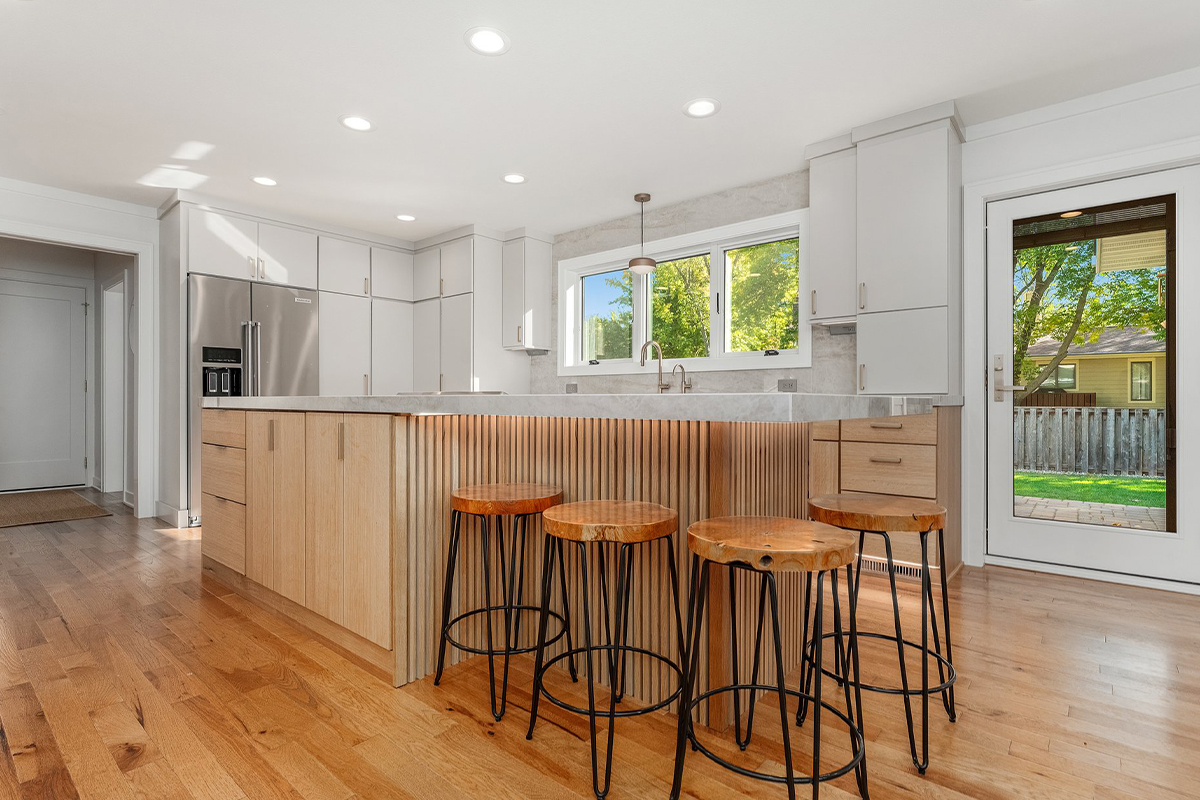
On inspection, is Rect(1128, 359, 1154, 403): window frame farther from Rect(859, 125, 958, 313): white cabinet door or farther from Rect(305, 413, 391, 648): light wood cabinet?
Rect(305, 413, 391, 648): light wood cabinet

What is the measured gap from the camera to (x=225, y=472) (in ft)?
9.21

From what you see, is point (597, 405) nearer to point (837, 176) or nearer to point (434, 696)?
point (434, 696)

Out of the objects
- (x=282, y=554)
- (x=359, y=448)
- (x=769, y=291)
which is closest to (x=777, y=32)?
(x=769, y=291)

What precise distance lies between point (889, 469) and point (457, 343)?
354 cm

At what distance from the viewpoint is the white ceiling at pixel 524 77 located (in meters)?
2.33

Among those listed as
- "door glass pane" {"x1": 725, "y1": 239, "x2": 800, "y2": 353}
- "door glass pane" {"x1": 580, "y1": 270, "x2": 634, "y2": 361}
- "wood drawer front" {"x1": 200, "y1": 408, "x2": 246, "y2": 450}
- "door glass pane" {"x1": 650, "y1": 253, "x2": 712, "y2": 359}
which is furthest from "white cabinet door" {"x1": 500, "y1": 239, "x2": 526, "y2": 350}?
"wood drawer front" {"x1": 200, "y1": 408, "x2": 246, "y2": 450}

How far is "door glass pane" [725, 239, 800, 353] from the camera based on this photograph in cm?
396

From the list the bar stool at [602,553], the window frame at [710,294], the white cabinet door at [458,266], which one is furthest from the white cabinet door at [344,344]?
the bar stool at [602,553]

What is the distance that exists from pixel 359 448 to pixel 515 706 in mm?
918

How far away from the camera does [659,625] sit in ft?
5.51

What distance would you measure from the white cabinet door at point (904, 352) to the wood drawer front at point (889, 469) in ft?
1.20

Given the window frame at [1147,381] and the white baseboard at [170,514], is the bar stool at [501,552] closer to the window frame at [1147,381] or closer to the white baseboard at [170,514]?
the window frame at [1147,381]

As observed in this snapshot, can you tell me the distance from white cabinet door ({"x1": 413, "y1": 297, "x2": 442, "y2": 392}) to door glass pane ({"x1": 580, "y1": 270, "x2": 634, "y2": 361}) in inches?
51.6

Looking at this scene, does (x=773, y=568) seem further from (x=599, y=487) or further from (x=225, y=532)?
(x=225, y=532)
